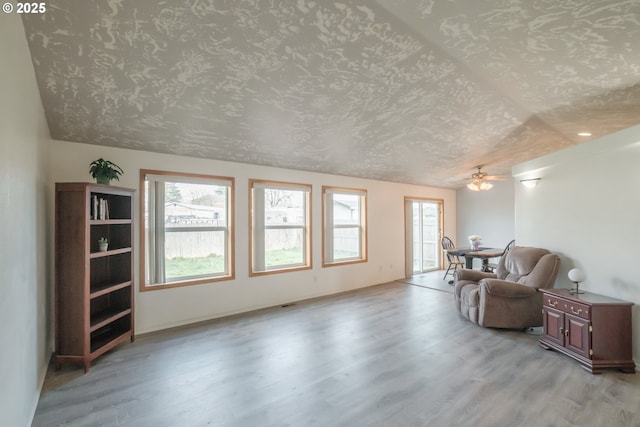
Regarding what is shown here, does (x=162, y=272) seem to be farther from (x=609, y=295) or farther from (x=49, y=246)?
(x=609, y=295)

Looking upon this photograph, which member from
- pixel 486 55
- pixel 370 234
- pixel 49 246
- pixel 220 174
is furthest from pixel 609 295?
pixel 49 246

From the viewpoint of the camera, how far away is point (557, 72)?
2.74 meters

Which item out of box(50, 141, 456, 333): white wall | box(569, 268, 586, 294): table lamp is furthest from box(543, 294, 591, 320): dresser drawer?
box(50, 141, 456, 333): white wall

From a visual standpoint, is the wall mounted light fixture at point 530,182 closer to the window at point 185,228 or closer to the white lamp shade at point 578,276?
the white lamp shade at point 578,276

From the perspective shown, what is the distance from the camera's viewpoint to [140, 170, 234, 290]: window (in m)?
3.74

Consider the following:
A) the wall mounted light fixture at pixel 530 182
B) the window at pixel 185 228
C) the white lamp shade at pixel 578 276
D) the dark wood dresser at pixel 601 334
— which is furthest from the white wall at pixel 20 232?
the wall mounted light fixture at pixel 530 182

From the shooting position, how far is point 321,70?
8.60 ft

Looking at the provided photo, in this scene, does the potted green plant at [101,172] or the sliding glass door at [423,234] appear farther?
the sliding glass door at [423,234]

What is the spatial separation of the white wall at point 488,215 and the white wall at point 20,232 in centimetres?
854

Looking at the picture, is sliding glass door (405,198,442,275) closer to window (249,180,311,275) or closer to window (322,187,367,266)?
window (322,187,367,266)

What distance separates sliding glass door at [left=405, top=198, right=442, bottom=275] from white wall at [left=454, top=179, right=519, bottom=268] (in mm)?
793

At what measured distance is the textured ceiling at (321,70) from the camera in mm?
1987

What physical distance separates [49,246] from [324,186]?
389cm

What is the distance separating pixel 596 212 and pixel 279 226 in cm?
420
